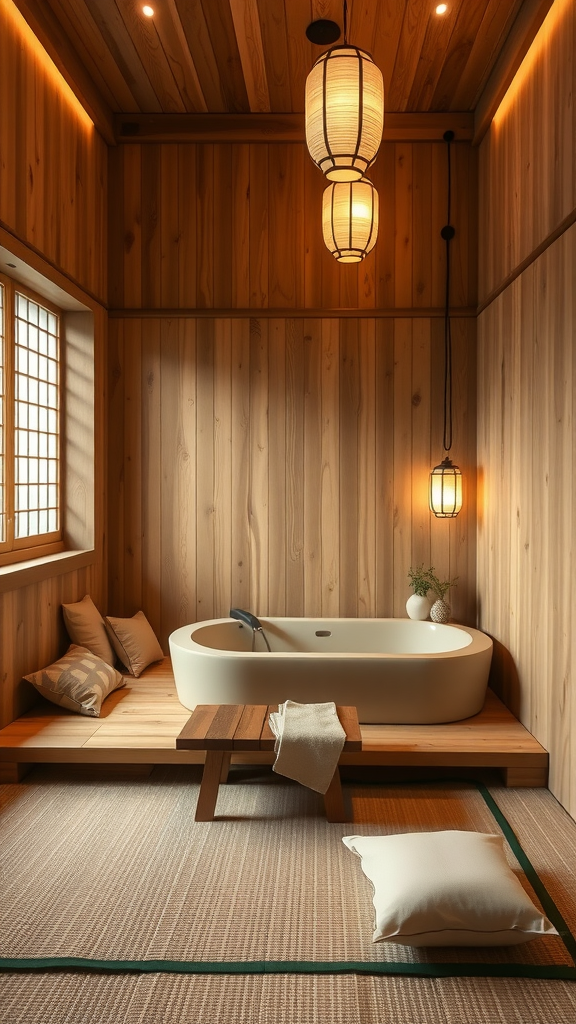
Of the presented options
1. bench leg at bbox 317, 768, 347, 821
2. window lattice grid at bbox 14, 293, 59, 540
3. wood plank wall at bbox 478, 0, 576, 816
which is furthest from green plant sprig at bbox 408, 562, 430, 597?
window lattice grid at bbox 14, 293, 59, 540

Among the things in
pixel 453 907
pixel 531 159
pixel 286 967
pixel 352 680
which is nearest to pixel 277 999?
pixel 286 967

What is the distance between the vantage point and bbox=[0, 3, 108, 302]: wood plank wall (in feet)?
9.77

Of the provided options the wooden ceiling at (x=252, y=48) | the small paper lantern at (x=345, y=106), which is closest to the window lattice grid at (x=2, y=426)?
the wooden ceiling at (x=252, y=48)

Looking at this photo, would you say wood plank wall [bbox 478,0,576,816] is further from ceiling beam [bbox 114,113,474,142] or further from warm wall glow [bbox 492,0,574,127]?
ceiling beam [bbox 114,113,474,142]

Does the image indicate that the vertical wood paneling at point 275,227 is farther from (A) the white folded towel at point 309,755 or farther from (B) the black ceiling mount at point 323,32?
(A) the white folded towel at point 309,755

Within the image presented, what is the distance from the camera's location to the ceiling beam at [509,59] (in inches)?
119

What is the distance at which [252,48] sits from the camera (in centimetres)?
356

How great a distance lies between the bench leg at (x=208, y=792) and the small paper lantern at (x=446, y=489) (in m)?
2.06

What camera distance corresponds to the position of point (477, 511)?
4270mm

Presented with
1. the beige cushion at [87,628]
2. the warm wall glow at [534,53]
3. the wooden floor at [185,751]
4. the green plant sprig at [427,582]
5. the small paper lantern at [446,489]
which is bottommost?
the wooden floor at [185,751]

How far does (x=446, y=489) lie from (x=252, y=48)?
101 inches

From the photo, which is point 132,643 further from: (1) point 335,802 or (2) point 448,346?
(2) point 448,346

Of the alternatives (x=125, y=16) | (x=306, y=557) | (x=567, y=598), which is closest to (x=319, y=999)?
(x=567, y=598)

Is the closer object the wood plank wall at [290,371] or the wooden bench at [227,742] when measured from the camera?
the wooden bench at [227,742]
